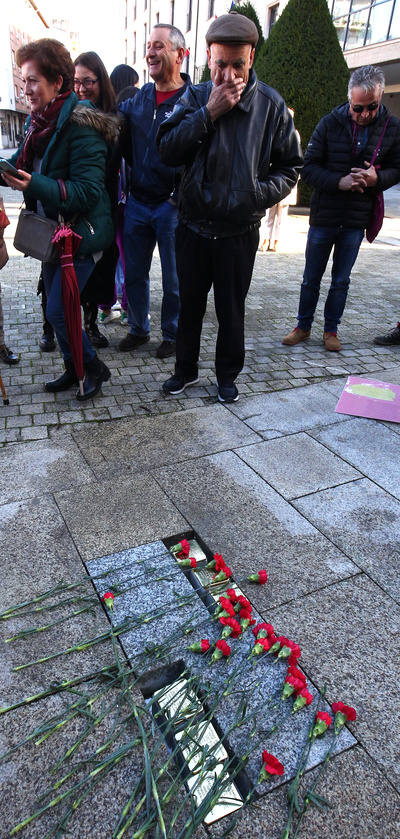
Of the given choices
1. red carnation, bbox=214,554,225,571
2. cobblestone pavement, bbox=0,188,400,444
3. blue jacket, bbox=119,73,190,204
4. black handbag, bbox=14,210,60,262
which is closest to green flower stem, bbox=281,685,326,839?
red carnation, bbox=214,554,225,571

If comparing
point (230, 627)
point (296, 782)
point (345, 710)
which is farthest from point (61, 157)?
point (296, 782)

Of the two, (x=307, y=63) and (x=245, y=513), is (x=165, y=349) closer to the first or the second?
(x=245, y=513)

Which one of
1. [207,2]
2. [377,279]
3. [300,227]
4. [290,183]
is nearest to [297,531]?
[290,183]

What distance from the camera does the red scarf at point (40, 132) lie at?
3021 millimetres

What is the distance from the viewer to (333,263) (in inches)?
189

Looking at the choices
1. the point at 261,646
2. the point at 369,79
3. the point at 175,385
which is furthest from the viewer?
the point at 369,79

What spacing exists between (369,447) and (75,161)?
2399 mm

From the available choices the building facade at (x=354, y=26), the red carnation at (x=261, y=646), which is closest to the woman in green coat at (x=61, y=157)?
the red carnation at (x=261, y=646)

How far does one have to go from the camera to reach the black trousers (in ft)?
11.3

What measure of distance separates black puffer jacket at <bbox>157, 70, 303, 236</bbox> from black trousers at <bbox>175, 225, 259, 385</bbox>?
0.12m

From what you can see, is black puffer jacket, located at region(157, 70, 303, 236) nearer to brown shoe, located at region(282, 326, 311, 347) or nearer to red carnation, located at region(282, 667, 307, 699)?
brown shoe, located at region(282, 326, 311, 347)

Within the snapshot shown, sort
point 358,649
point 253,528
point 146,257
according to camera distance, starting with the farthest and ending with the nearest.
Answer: point 146,257
point 253,528
point 358,649

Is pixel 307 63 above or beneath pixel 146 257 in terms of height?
above

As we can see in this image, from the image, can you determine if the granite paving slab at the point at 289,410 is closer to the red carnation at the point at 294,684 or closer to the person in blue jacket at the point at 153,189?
the person in blue jacket at the point at 153,189
